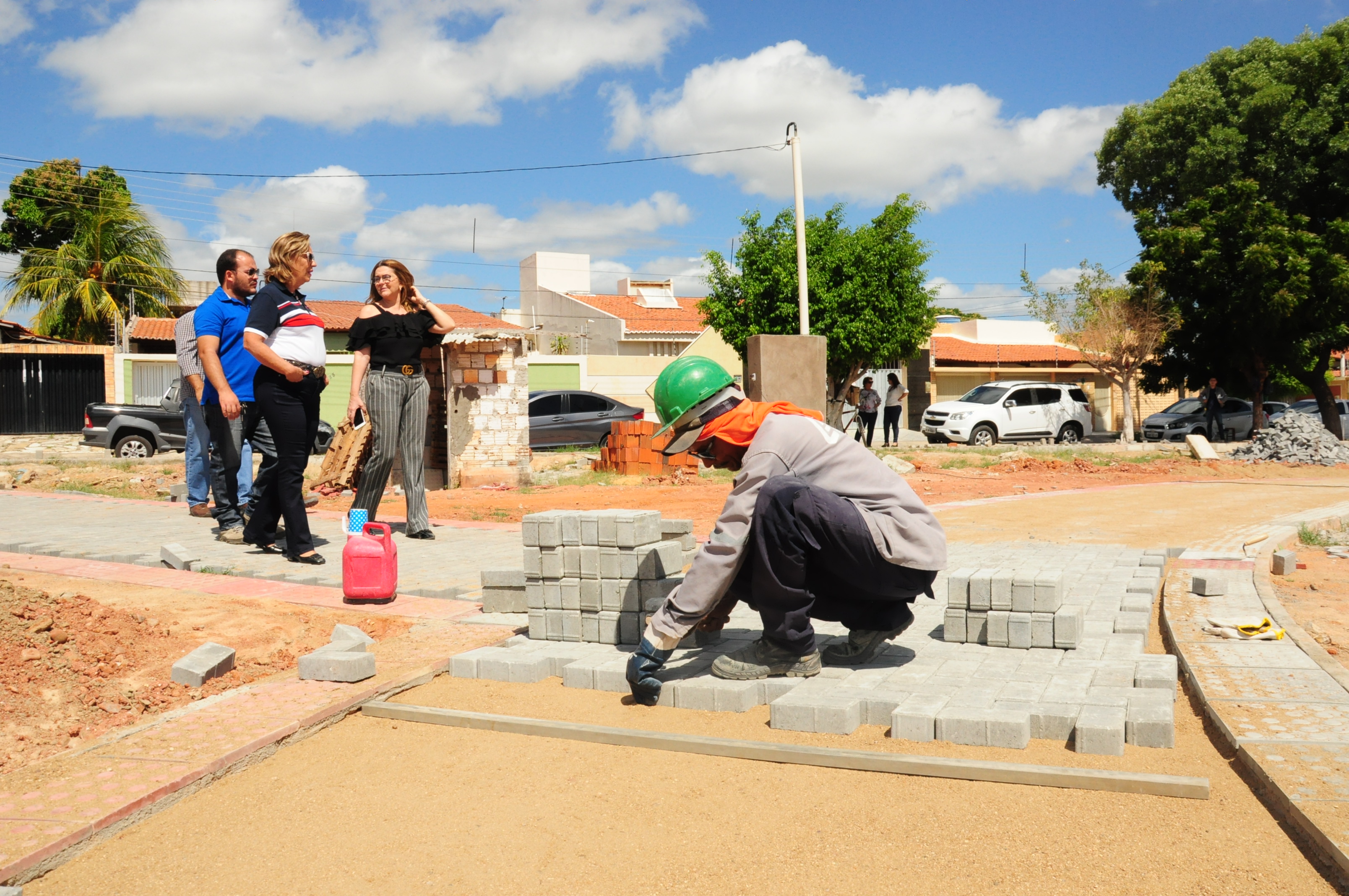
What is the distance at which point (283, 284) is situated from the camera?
21.6 feet

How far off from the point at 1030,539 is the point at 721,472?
809 centimetres

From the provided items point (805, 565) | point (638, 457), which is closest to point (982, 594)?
point (805, 565)

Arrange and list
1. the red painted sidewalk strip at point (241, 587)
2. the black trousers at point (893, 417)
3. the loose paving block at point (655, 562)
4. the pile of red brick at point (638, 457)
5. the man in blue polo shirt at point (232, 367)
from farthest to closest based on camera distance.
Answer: the black trousers at point (893, 417) < the pile of red brick at point (638, 457) < the man in blue polo shirt at point (232, 367) < the red painted sidewalk strip at point (241, 587) < the loose paving block at point (655, 562)

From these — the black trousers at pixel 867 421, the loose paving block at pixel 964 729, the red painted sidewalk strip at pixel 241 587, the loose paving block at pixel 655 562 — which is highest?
the black trousers at pixel 867 421

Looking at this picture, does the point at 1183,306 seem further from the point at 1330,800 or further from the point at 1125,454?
the point at 1330,800

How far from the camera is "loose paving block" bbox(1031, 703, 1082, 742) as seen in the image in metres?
3.38

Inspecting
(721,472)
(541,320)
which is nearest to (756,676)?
(721,472)

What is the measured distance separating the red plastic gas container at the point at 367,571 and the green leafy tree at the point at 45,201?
32034mm

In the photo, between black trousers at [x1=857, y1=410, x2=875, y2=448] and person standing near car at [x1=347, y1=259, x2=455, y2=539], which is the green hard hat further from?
black trousers at [x1=857, y1=410, x2=875, y2=448]

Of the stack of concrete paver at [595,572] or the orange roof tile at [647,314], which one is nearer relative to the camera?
the stack of concrete paver at [595,572]

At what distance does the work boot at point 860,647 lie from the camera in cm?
423

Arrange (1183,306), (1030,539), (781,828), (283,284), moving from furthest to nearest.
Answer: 1. (1183,306)
2. (1030,539)
3. (283,284)
4. (781,828)

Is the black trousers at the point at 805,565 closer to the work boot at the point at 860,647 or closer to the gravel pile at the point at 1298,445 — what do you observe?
the work boot at the point at 860,647

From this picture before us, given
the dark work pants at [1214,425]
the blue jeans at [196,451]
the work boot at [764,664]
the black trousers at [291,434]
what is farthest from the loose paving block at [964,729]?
the dark work pants at [1214,425]
